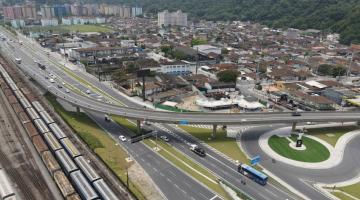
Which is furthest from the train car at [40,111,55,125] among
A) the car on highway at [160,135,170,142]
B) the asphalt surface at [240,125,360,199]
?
the asphalt surface at [240,125,360,199]

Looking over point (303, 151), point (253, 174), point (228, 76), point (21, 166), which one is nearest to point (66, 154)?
point (21, 166)

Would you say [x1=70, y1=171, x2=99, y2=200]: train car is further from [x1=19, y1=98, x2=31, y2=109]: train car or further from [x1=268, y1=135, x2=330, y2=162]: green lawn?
[x1=19, y1=98, x2=31, y2=109]: train car

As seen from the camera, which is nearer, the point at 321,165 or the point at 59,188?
the point at 59,188

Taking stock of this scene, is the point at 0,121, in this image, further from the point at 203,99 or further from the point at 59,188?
the point at 203,99

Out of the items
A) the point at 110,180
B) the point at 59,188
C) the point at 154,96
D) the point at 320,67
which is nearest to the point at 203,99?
the point at 154,96

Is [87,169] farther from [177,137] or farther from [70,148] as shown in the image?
[177,137]
